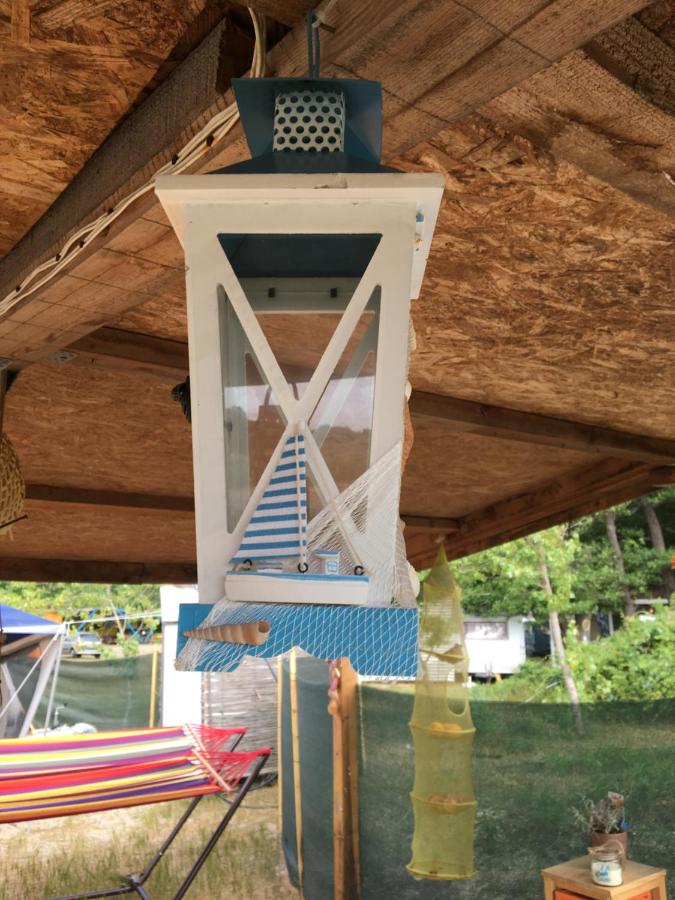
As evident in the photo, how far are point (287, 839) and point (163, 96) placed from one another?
5.39m

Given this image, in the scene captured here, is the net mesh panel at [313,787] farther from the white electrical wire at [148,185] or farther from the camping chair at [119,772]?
the white electrical wire at [148,185]

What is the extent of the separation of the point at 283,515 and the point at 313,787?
472 cm

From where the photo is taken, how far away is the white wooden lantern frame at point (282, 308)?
0.90 metres

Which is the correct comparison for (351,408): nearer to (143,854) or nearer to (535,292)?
(535,292)

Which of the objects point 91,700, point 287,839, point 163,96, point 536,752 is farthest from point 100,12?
point 91,700

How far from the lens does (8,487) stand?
229 centimetres

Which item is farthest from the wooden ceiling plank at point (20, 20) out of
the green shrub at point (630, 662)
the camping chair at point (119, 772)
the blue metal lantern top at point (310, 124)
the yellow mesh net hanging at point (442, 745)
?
the green shrub at point (630, 662)

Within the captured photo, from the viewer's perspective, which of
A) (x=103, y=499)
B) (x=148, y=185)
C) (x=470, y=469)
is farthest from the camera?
(x=470, y=469)

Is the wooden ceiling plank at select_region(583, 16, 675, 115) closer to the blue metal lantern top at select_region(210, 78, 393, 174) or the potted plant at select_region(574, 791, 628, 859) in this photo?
the blue metal lantern top at select_region(210, 78, 393, 174)

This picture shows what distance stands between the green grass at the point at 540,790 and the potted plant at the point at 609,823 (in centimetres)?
16

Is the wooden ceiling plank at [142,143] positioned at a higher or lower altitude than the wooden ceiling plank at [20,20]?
higher

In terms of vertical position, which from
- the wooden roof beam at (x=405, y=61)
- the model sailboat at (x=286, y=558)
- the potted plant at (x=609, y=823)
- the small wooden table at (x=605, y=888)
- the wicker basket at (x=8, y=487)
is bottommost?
the small wooden table at (x=605, y=888)

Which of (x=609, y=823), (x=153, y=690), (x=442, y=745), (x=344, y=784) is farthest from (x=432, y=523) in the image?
(x=153, y=690)

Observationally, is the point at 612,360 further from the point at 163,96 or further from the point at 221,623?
the point at 221,623
